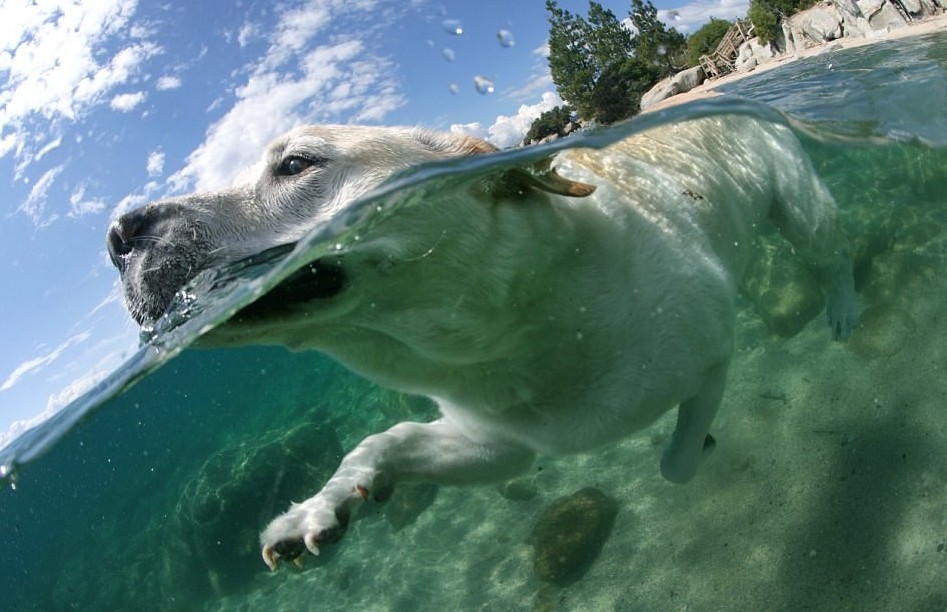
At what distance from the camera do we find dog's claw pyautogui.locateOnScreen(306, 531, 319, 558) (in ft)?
10.3

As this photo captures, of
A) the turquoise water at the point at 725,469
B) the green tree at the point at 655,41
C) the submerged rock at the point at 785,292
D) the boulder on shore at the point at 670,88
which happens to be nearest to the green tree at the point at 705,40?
the green tree at the point at 655,41

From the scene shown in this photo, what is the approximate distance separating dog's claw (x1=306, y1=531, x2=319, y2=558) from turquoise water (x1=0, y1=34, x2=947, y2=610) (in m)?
1.09

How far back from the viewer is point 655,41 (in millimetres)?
33188

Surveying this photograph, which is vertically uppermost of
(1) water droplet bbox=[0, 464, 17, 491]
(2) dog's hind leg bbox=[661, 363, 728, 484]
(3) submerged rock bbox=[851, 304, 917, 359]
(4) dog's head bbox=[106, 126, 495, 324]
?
(4) dog's head bbox=[106, 126, 495, 324]

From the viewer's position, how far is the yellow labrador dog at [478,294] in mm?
2746

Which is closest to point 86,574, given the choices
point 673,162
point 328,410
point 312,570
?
point 328,410

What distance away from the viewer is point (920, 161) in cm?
970

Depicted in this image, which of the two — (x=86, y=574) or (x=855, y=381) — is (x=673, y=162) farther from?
(x=86, y=574)

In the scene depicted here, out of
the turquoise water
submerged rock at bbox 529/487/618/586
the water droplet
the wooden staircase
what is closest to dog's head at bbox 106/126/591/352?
the turquoise water

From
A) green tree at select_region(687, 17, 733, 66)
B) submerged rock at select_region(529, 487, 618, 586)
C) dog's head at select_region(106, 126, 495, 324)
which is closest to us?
dog's head at select_region(106, 126, 495, 324)

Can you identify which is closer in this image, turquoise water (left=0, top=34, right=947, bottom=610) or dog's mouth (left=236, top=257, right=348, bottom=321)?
dog's mouth (left=236, top=257, right=348, bottom=321)

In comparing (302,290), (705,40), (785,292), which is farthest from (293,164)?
(705,40)

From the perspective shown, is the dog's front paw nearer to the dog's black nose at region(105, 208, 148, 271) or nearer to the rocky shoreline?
the dog's black nose at region(105, 208, 148, 271)

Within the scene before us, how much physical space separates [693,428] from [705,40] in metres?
37.8
